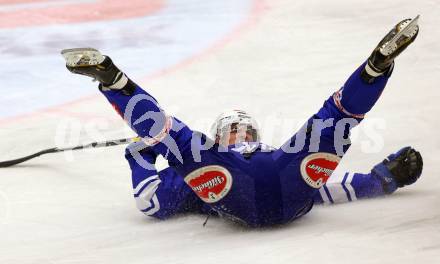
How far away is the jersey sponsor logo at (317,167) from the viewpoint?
337 cm

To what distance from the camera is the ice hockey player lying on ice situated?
316 cm

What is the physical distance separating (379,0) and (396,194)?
12.7ft

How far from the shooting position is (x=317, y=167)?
3383mm

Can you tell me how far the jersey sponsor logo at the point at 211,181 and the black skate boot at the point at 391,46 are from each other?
0.66 metres

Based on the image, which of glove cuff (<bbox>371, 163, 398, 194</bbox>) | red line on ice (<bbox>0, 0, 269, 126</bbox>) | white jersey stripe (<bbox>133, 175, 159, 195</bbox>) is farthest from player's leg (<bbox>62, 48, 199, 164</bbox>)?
red line on ice (<bbox>0, 0, 269, 126</bbox>)

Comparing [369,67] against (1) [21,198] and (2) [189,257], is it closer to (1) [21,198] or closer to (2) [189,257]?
(2) [189,257]

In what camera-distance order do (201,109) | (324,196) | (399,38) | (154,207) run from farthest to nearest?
(201,109)
(324,196)
(154,207)
(399,38)

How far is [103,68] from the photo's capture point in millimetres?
3131

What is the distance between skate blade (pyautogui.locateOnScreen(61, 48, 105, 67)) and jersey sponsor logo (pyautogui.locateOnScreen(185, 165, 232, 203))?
56cm

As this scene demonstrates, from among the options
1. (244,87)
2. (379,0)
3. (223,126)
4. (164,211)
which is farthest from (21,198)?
(379,0)

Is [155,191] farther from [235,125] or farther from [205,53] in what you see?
[205,53]

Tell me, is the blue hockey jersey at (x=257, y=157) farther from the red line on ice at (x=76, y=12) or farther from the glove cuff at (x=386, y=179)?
the red line on ice at (x=76, y=12)

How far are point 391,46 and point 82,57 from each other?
3.56ft

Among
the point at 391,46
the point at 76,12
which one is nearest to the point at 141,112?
the point at 391,46
